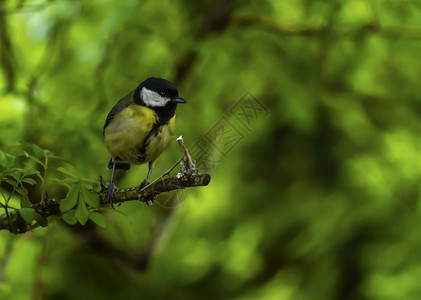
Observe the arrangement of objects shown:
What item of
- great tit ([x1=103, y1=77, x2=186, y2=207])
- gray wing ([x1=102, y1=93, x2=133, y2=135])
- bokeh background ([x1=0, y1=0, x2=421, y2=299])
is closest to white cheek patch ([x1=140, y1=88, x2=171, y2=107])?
great tit ([x1=103, y1=77, x2=186, y2=207])

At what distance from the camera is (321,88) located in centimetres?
490

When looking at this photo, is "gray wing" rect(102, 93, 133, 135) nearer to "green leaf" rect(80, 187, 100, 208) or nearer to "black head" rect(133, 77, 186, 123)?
"black head" rect(133, 77, 186, 123)

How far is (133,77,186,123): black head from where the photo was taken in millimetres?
2518

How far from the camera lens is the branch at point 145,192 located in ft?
5.89

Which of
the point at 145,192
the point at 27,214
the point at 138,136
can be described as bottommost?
the point at 27,214

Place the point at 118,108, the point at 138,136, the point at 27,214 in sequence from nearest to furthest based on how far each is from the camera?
the point at 27,214 → the point at 138,136 → the point at 118,108

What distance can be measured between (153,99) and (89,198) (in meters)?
0.75

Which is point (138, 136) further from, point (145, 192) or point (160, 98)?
point (145, 192)

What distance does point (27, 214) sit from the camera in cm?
193

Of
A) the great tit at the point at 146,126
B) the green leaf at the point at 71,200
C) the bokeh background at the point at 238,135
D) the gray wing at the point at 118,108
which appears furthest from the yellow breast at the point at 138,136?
the bokeh background at the point at 238,135

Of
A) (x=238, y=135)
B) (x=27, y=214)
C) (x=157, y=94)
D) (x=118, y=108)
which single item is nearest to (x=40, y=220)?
(x=27, y=214)

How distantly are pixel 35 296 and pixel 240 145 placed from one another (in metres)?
2.33

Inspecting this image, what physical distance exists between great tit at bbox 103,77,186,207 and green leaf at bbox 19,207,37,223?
57 cm

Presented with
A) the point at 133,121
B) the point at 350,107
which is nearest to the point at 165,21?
the point at 350,107
